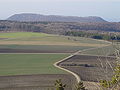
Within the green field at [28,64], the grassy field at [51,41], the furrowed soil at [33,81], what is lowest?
the grassy field at [51,41]

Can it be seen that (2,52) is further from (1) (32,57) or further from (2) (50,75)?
(2) (50,75)

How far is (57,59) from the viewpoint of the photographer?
4878 cm

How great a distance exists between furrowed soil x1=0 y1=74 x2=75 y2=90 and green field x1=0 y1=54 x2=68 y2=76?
2.42 metres

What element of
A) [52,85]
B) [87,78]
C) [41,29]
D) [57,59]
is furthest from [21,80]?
[41,29]

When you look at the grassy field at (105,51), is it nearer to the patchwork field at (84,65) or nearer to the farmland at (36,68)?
the farmland at (36,68)

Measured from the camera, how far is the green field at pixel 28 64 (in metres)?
37.7

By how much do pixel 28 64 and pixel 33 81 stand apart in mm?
11544

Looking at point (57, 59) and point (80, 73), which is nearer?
point (80, 73)

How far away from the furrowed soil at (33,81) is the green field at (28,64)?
2416 millimetres

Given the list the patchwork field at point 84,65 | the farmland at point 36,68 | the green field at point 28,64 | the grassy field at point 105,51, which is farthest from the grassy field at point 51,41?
the patchwork field at point 84,65

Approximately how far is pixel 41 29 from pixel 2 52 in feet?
209

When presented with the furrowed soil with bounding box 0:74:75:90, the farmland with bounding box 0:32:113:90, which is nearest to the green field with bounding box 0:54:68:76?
the farmland with bounding box 0:32:113:90

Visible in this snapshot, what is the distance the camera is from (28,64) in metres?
43.2

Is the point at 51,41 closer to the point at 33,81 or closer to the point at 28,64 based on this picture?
the point at 28,64
